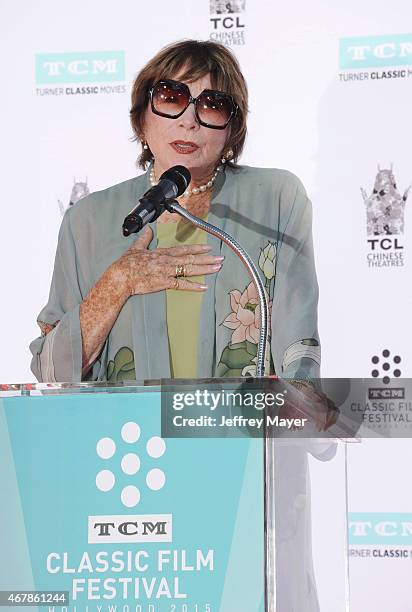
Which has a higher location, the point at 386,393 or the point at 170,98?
the point at 170,98

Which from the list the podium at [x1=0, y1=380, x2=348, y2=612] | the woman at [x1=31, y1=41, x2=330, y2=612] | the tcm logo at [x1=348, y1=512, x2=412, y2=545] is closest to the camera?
the podium at [x1=0, y1=380, x2=348, y2=612]

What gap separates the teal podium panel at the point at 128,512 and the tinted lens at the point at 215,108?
5.14 ft

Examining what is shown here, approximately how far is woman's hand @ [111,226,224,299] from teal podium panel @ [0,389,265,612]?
139cm

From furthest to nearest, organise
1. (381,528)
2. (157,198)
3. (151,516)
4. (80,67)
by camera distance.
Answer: (80,67) → (381,528) → (157,198) → (151,516)

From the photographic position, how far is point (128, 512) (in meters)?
1.27

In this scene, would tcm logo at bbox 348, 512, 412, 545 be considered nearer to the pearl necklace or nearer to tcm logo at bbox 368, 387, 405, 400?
tcm logo at bbox 368, 387, 405, 400

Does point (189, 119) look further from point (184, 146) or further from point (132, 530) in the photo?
point (132, 530)

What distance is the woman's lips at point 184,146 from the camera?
2.71 metres

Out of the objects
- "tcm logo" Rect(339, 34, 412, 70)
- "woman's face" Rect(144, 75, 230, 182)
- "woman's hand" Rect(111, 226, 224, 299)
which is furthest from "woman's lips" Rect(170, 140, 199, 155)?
"tcm logo" Rect(339, 34, 412, 70)

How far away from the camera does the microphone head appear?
2.53 m

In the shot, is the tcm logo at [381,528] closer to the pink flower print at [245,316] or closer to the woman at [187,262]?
the woman at [187,262]

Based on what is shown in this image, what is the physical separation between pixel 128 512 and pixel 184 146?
1639mm

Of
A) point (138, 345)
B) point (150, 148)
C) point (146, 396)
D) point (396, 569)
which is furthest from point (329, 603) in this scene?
point (150, 148)

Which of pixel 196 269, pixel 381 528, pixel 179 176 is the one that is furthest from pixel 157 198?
pixel 381 528
